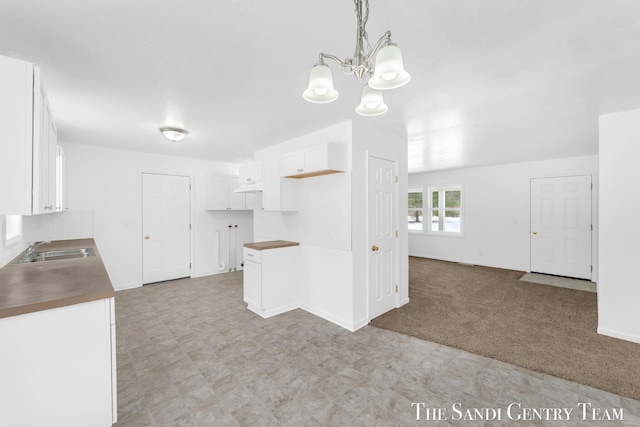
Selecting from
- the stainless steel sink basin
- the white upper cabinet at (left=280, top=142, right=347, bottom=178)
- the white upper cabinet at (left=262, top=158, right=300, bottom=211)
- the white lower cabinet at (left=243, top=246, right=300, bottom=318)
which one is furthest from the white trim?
the white upper cabinet at (left=280, top=142, right=347, bottom=178)

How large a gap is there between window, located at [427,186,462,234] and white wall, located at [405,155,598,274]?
0.61ft

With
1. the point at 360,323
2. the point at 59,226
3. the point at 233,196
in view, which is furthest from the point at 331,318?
the point at 59,226

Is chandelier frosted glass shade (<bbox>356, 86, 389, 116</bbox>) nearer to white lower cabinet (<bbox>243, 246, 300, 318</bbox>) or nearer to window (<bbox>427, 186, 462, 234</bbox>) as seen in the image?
white lower cabinet (<bbox>243, 246, 300, 318</bbox>)

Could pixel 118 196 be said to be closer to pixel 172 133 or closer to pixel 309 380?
pixel 172 133

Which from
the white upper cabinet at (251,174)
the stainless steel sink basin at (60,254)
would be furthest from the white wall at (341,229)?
the stainless steel sink basin at (60,254)

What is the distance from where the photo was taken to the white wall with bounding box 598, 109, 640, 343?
284 cm

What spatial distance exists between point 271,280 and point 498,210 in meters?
5.51

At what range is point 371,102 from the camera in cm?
166

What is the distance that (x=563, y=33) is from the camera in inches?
62.9

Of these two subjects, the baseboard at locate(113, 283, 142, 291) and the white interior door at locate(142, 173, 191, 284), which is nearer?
the baseboard at locate(113, 283, 142, 291)

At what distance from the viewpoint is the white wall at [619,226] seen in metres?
2.84

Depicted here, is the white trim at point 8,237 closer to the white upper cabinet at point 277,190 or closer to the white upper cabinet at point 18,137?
the white upper cabinet at point 18,137

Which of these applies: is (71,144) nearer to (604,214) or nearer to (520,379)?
(520,379)

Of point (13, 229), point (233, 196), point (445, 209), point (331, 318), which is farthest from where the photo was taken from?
point (445, 209)
